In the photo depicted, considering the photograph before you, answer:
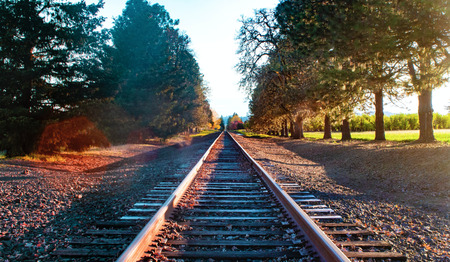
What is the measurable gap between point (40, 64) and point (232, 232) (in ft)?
37.5

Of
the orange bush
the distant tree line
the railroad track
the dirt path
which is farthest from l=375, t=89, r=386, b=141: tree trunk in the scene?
the distant tree line

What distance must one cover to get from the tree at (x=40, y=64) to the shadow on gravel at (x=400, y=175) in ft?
36.4

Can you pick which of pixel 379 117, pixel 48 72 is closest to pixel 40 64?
pixel 48 72

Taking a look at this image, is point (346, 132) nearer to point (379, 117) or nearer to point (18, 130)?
point (379, 117)

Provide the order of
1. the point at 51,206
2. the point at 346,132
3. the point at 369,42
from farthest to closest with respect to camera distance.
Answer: the point at 346,132 → the point at 369,42 → the point at 51,206

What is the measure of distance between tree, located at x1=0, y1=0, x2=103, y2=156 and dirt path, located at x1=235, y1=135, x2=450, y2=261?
10.1 metres

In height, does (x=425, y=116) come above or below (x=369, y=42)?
below

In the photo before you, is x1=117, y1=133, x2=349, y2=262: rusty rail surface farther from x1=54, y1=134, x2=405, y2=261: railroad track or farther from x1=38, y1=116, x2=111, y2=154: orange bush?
x1=38, y1=116, x2=111, y2=154: orange bush

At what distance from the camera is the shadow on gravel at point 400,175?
18.5 feet

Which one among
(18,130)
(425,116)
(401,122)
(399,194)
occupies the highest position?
(401,122)

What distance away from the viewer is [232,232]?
11.2ft

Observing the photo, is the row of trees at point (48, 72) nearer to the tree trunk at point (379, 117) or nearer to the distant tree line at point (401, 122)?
the tree trunk at point (379, 117)

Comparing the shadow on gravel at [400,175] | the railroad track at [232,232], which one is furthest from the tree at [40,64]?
the shadow on gravel at [400,175]

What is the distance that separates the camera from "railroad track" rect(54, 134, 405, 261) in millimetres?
2820
